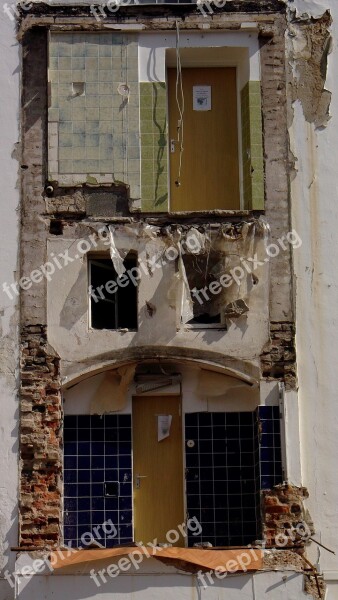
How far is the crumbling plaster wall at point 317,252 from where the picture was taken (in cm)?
1598

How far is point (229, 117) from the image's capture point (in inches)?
679

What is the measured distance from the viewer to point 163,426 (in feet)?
53.9

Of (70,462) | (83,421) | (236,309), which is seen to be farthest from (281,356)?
(70,462)

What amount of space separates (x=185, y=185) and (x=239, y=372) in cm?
286

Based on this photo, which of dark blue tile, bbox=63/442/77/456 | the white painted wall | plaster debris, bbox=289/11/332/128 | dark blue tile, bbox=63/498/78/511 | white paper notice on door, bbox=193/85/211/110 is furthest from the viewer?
white paper notice on door, bbox=193/85/211/110

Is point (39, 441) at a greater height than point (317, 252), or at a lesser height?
lesser

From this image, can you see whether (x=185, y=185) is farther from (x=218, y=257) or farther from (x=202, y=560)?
(x=202, y=560)

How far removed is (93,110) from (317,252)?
12.2ft

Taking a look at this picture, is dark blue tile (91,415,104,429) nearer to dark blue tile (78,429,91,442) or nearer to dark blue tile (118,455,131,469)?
dark blue tile (78,429,91,442)

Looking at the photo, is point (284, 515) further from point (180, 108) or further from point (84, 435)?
point (180, 108)

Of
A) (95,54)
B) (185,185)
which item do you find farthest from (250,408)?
(95,54)

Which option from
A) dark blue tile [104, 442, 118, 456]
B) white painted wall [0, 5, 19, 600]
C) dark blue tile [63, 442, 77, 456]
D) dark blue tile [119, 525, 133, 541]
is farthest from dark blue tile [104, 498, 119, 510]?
white painted wall [0, 5, 19, 600]

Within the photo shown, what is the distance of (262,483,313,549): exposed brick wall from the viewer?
616 inches

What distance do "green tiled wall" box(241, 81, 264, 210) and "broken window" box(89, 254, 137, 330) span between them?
1.87m
